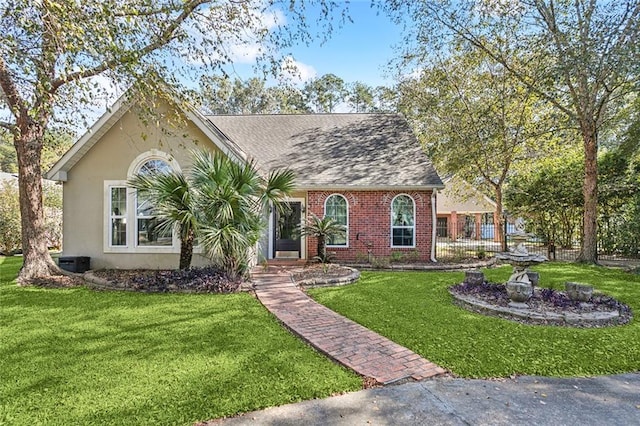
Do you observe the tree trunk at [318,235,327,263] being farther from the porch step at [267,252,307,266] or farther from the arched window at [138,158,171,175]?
the arched window at [138,158,171,175]

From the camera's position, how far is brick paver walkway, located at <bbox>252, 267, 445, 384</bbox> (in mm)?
4109

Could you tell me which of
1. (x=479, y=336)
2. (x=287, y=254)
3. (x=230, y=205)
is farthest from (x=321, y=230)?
(x=479, y=336)

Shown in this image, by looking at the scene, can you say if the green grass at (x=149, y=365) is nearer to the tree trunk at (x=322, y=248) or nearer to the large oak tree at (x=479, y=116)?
the tree trunk at (x=322, y=248)

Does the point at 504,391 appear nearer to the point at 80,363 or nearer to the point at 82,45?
the point at 80,363

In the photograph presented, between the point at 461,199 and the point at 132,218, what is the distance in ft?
62.1

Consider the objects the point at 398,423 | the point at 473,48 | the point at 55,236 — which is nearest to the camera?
the point at 398,423

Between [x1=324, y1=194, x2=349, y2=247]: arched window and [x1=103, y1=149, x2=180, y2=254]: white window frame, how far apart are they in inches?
204

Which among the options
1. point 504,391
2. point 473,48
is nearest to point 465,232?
point 473,48

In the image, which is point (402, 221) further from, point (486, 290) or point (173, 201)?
point (173, 201)

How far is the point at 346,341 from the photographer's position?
5039 mm

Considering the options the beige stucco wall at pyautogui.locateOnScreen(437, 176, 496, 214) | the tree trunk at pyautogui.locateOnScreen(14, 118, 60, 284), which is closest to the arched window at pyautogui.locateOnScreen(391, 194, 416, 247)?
the beige stucco wall at pyautogui.locateOnScreen(437, 176, 496, 214)

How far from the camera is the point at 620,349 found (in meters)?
4.86

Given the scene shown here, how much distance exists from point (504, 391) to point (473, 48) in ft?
49.5

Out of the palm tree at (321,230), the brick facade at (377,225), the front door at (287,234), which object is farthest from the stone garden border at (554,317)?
the front door at (287,234)
